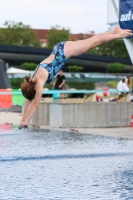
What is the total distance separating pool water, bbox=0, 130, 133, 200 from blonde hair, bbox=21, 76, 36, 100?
85 cm

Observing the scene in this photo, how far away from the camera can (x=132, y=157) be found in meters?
8.41

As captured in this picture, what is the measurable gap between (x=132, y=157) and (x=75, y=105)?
6971 millimetres

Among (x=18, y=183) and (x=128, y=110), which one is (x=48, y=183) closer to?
(x=18, y=183)

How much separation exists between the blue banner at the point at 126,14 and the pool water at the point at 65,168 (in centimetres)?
724

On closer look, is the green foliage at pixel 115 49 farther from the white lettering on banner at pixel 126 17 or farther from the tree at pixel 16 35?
the white lettering on banner at pixel 126 17

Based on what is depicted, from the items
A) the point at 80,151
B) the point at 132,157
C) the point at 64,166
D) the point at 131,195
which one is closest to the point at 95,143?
the point at 80,151

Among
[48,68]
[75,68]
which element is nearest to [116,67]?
[75,68]

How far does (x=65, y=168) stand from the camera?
24.2 feet

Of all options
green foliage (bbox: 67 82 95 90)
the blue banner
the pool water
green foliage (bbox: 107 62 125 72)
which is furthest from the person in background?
green foliage (bbox: 107 62 125 72)

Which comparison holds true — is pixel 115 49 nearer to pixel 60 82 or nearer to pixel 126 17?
pixel 60 82

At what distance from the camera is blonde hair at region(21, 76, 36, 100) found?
841cm

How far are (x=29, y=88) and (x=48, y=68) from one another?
82 cm

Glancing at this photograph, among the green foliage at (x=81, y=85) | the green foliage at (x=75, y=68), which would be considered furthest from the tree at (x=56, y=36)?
the green foliage at (x=81, y=85)

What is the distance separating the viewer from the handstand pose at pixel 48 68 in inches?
334
